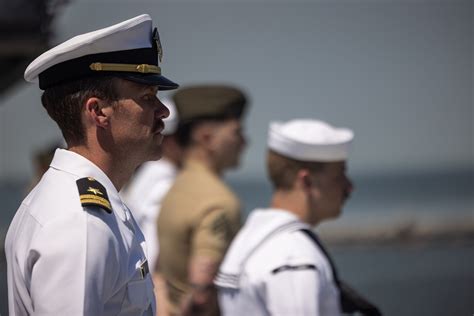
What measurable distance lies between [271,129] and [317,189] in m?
0.38

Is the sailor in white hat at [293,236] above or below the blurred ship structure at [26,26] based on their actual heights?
below

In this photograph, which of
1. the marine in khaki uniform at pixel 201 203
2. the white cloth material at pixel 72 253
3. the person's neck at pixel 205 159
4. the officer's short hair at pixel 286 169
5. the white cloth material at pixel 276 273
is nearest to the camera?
the white cloth material at pixel 72 253

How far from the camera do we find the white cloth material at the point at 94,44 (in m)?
2.69

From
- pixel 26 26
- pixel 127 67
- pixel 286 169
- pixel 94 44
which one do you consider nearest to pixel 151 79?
pixel 127 67

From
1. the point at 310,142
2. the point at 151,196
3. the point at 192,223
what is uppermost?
the point at 310,142

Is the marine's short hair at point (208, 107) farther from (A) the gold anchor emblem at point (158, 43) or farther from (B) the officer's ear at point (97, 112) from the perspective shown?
(B) the officer's ear at point (97, 112)

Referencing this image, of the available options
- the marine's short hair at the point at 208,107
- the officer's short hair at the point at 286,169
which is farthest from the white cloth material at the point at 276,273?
the marine's short hair at the point at 208,107

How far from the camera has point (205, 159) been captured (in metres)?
5.17

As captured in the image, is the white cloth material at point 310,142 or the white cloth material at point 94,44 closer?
the white cloth material at point 94,44

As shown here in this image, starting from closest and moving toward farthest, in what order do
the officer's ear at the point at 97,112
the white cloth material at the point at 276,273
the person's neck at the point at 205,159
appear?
the officer's ear at the point at 97,112
the white cloth material at the point at 276,273
the person's neck at the point at 205,159

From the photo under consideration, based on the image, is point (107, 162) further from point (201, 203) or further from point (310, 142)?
point (201, 203)

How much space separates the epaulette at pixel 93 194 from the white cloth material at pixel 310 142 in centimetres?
158

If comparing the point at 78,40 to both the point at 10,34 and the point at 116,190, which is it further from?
the point at 10,34

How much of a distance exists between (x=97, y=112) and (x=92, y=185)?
7.3 inches
